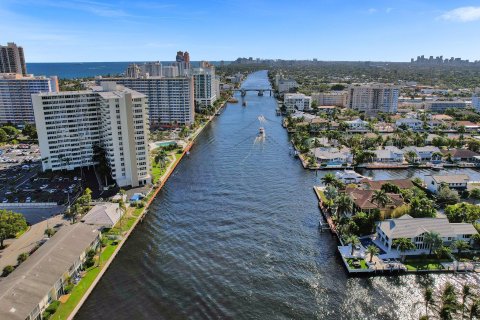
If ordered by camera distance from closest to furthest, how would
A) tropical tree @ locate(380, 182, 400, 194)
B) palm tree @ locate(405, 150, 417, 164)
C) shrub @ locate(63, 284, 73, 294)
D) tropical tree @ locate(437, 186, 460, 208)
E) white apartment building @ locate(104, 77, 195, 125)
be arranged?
shrub @ locate(63, 284, 73, 294), tropical tree @ locate(437, 186, 460, 208), tropical tree @ locate(380, 182, 400, 194), palm tree @ locate(405, 150, 417, 164), white apartment building @ locate(104, 77, 195, 125)

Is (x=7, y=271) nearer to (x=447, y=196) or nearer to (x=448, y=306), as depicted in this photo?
(x=448, y=306)

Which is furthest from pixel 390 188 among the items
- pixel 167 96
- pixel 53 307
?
pixel 167 96

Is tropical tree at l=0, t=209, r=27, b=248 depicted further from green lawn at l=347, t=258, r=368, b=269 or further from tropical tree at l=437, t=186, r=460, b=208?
tropical tree at l=437, t=186, r=460, b=208

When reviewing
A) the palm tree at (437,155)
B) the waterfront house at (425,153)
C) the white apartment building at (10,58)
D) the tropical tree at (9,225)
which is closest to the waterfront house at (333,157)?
the waterfront house at (425,153)

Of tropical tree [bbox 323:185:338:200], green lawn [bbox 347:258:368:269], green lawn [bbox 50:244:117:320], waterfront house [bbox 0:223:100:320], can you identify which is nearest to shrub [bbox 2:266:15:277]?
waterfront house [bbox 0:223:100:320]

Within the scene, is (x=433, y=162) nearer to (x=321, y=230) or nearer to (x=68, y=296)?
(x=321, y=230)

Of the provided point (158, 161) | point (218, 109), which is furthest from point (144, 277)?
point (218, 109)
